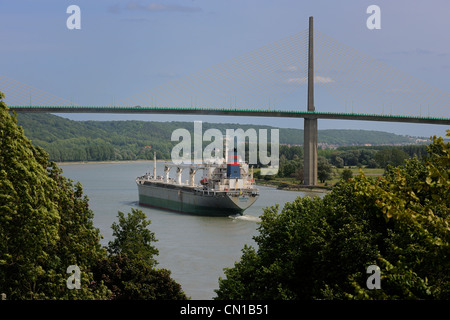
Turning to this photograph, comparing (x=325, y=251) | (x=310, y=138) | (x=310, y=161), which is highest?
(x=310, y=138)

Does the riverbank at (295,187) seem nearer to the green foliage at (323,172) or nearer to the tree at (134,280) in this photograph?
the green foliage at (323,172)

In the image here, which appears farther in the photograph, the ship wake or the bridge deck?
the bridge deck

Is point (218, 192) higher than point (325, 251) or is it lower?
lower

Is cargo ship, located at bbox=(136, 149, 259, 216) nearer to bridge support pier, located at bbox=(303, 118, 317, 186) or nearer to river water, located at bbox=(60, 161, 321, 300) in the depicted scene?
river water, located at bbox=(60, 161, 321, 300)

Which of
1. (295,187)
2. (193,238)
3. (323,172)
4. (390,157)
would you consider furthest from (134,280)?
(390,157)

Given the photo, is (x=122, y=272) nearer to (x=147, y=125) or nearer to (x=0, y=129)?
(x=0, y=129)

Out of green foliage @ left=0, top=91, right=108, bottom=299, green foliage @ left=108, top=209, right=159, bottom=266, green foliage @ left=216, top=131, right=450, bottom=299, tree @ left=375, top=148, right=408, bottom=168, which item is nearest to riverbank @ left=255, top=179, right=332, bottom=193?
tree @ left=375, top=148, right=408, bottom=168

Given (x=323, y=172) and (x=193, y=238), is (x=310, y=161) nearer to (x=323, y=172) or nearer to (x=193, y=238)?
(x=323, y=172)
